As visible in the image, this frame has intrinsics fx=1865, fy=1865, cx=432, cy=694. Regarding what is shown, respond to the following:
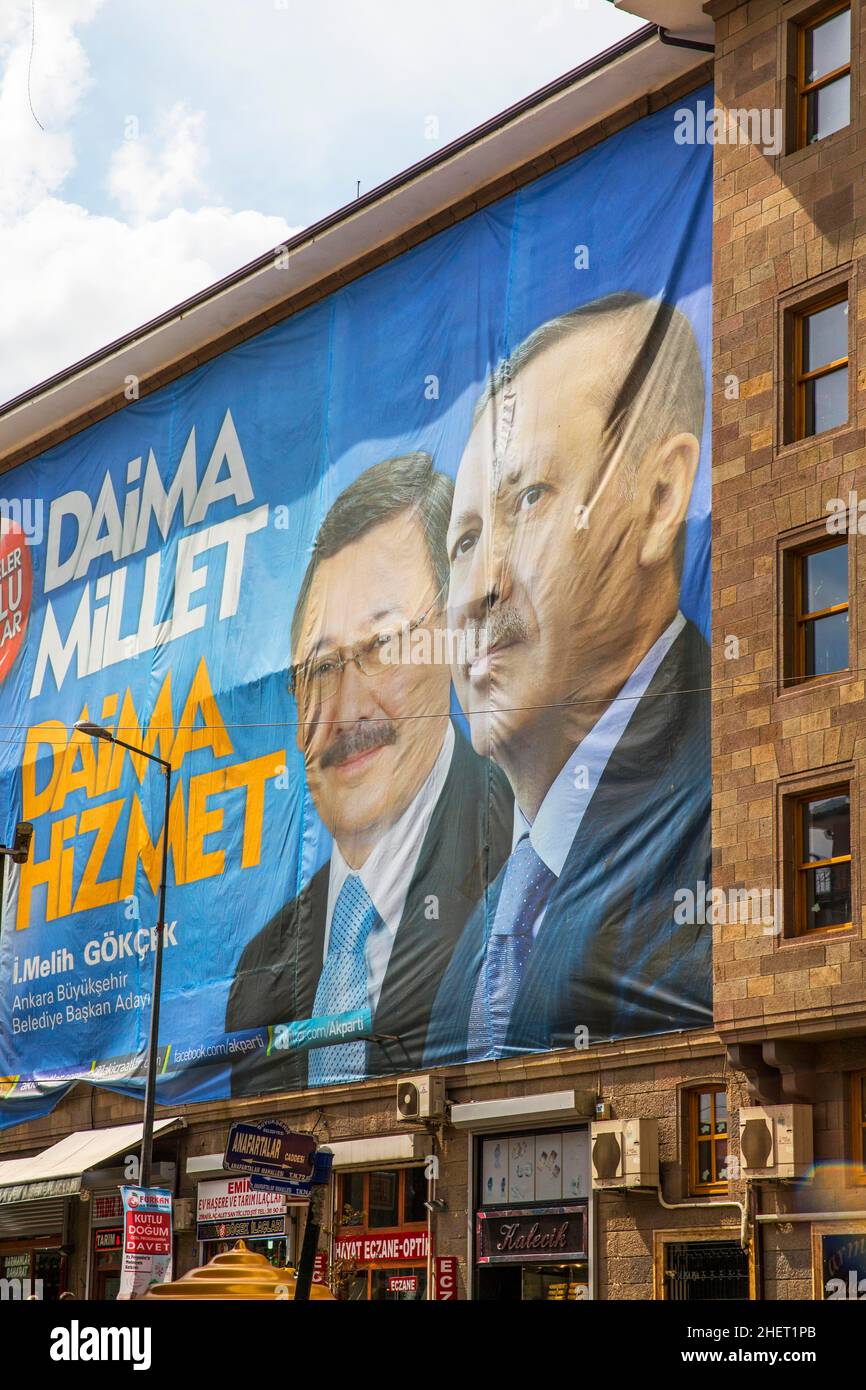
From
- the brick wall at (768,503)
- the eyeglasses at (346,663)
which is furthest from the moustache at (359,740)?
the brick wall at (768,503)

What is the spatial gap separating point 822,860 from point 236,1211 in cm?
1509

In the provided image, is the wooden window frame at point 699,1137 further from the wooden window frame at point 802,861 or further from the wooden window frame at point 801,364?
the wooden window frame at point 801,364

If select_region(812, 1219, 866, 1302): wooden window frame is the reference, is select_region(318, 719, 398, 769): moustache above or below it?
above

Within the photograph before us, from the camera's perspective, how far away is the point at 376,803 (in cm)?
3388

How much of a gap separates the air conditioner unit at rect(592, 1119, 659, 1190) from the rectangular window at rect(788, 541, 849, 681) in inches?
274

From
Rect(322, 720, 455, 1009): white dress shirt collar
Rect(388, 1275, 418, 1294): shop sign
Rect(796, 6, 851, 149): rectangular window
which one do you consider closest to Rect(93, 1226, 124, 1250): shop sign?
Rect(388, 1275, 418, 1294): shop sign

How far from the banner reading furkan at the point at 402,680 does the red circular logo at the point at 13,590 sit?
2.31 m

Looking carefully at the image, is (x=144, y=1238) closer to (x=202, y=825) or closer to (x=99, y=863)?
(x=202, y=825)

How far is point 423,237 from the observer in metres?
36.6

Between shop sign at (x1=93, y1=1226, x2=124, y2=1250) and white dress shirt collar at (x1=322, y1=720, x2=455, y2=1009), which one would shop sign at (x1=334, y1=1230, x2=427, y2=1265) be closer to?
white dress shirt collar at (x1=322, y1=720, x2=455, y2=1009)

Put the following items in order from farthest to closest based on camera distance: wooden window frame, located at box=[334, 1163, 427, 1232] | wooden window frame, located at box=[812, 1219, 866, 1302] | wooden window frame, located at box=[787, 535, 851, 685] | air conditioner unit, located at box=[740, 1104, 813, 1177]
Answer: wooden window frame, located at box=[334, 1163, 427, 1232] < wooden window frame, located at box=[787, 535, 851, 685] < air conditioner unit, located at box=[740, 1104, 813, 1177] < wooden window frame, located at box=[812, 1219, 866, 1302]

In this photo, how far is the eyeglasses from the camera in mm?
34094

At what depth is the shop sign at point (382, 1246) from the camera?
30.7 metres

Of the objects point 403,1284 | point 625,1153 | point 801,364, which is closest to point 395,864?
point 403,1284
